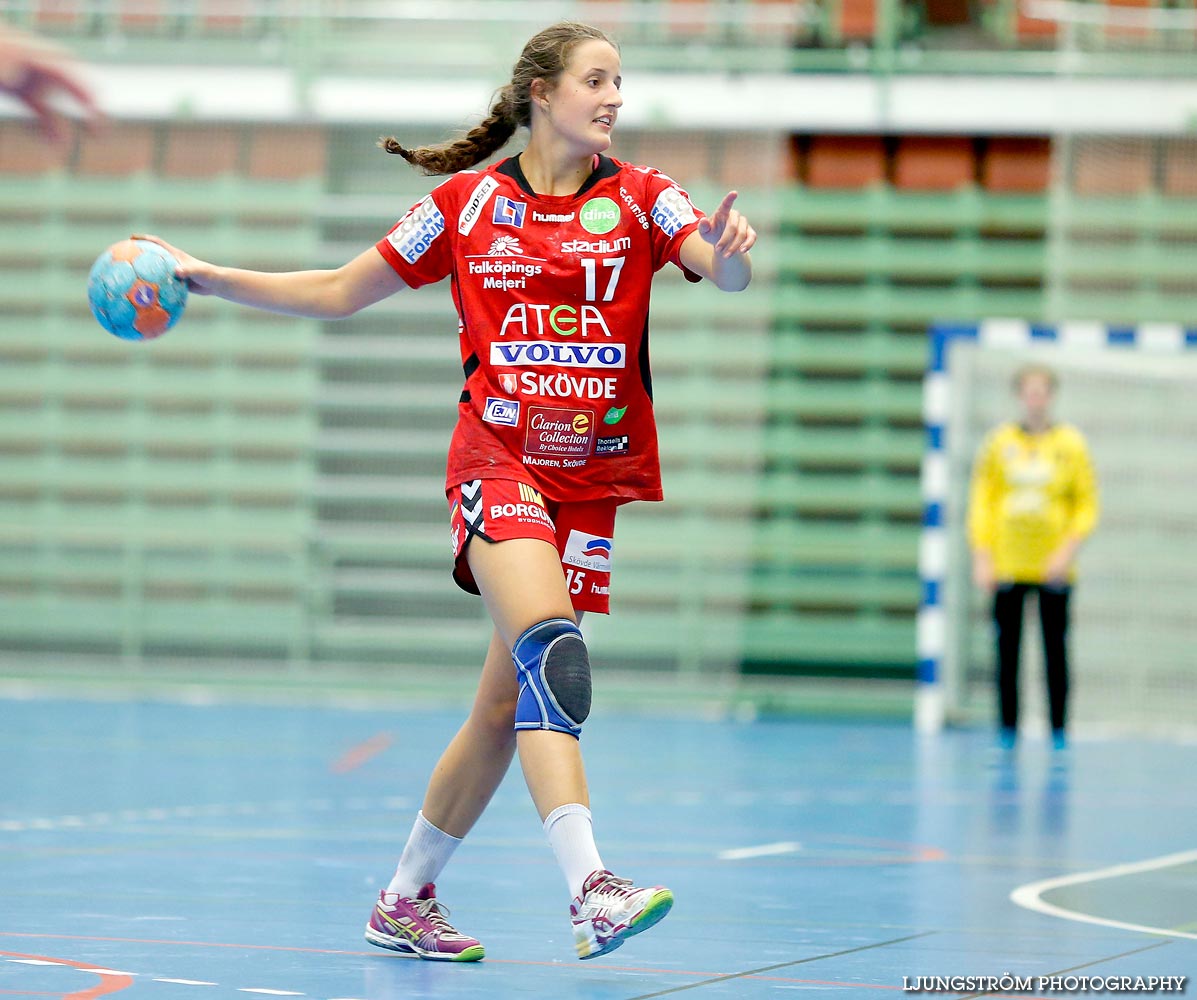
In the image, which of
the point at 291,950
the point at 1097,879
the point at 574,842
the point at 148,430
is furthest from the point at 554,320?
the point at 148,430

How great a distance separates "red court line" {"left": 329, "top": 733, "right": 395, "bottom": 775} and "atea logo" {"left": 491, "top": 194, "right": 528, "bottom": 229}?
4.92 metres

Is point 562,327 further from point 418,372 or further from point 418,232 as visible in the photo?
point 418,372

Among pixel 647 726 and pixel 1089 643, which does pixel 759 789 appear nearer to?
pixel 647 726

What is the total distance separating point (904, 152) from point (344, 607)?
215 inches

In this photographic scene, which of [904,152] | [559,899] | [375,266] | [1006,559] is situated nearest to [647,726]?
[1006,559]

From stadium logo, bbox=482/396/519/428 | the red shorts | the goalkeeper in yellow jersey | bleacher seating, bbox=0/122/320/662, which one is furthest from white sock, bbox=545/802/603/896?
bleacher seating, bbox=0/122/320/662

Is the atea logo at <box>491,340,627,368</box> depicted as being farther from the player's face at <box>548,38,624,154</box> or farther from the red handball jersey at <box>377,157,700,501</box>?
the player's face at <box>548,38,624,154</box>

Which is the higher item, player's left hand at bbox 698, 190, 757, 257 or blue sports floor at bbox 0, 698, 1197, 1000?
player's left hand at bbox 698, 190, 757, 257

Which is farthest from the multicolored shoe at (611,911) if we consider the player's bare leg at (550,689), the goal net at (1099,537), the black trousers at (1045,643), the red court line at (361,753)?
the goal net at (1099,537)

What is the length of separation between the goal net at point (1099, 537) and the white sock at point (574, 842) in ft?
28.3

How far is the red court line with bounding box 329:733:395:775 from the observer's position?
8820mm

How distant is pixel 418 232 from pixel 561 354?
49 cm

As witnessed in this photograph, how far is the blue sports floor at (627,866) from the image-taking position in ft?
12.2

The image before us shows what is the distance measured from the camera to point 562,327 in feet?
13.0
